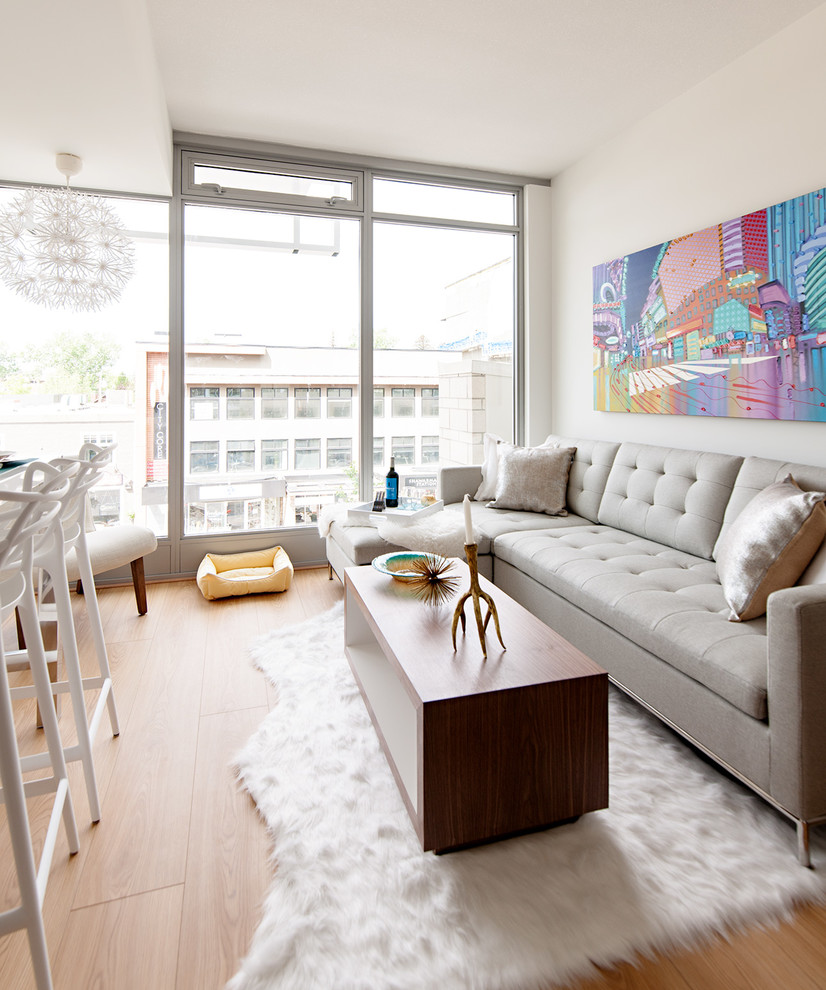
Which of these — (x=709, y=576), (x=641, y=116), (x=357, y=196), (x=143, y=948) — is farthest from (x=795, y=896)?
(x=357, y=196)

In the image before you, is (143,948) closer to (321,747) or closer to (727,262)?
(321,747)

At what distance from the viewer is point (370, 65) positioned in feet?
9.84

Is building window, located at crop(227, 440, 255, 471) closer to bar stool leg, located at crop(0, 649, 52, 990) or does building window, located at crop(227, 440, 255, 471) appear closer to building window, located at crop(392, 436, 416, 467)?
building window, located at crop(392, 436, 416, 467)

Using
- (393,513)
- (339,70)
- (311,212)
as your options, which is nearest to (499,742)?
(393,513)

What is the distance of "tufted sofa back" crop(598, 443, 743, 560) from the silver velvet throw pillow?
69 cm

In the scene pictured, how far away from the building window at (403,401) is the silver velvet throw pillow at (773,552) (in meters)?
2.77

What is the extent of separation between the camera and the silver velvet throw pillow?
6.01 ft

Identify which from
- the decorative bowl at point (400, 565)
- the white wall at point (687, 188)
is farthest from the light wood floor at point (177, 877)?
the white wall at point (687, 188)

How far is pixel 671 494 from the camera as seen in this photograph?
288 cm

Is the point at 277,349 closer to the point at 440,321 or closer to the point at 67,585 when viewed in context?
the point at 440,321

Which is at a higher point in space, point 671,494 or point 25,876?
point 671,494

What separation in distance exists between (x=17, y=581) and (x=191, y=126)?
3.40 m

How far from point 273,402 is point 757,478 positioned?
294 cm

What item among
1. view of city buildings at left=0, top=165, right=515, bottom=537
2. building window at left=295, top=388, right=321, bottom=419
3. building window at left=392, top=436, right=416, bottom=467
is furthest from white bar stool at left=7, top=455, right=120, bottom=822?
building window at left=392, top=436, right=416, bottom=467
